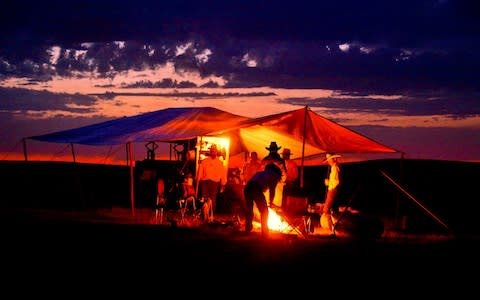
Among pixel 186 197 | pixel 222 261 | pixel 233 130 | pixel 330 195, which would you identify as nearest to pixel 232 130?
pixel 233 130

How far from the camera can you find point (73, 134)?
50.9ft

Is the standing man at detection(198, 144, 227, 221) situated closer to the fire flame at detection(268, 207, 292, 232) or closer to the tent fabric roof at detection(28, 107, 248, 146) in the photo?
the tent fabric roof at detection(28, 107, 248, 146)

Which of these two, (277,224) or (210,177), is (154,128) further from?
(277,224)

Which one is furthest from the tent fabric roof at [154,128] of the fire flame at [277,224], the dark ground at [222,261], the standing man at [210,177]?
the dark ground at [222,261]

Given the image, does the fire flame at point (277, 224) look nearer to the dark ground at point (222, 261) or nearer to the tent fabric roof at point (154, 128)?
the dark ground at point (222, 261)

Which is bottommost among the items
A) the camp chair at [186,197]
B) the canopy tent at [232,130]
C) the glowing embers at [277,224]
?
the glowing embers at [277,224]

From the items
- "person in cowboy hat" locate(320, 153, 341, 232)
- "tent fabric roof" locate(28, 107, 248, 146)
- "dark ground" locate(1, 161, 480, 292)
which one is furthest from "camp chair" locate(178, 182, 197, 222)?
"person in cowboy hat" locate(320, 153, 341, 232)

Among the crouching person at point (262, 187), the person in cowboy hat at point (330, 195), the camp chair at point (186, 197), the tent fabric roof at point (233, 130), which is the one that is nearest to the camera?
the crouching person at point (262, 187)

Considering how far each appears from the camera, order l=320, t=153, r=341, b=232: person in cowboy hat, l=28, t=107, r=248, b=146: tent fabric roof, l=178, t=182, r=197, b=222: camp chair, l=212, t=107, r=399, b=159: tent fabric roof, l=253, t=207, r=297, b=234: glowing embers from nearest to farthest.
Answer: l=253, t=207, r=297, b=234: glowing embers < l=320, t=153, r=341, b=232: person in cowboy hat < l=212, t=107, r=399, b=159: tent fabric roof < l=178, t=182, r=197, b=222: camp chair < l=28, t=107, r=248, b=146: tent fabric roof

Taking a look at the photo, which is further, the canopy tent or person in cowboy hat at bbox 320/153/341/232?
the canopy tent

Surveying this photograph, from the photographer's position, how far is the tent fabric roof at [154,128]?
522 inches

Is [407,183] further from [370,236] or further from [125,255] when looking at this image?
[125,255]

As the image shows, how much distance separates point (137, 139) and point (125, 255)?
6.00 meters

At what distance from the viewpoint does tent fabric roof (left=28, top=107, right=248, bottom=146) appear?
13258 millimetres
